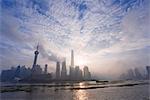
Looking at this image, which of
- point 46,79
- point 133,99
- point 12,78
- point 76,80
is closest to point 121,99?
point 133,99

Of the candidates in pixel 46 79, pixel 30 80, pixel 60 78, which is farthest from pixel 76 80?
pixel 30 80

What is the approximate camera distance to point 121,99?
2277 cm

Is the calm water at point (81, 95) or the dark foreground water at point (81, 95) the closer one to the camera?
the calm water at point (81, 95)

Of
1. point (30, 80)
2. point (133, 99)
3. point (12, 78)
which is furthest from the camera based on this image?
point (12, 78)

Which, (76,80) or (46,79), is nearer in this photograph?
(46,79)

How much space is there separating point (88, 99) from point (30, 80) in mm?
126350

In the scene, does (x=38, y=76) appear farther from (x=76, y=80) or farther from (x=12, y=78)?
(x=12, y=78)

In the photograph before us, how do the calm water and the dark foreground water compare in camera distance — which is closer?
the calm water

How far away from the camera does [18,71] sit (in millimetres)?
187125

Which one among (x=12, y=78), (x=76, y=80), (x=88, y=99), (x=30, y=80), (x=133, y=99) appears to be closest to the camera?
(x=133, y=99)

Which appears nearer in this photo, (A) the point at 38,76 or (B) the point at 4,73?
(A) the point at 38,76

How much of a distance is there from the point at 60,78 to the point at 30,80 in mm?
31946

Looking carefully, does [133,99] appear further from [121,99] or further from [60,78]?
[60,78]

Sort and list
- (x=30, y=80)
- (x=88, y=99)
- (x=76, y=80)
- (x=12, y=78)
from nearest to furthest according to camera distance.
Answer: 1. (x=88, y=99)
2. (x=30, y=80)
3. (x=76, y=80)
4. (x=12, y=78)
